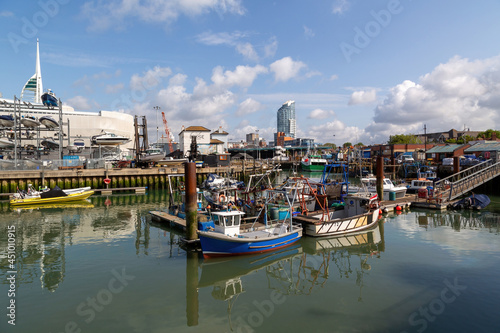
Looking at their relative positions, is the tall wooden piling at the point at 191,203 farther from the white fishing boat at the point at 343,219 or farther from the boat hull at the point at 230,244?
the white fishing boat at the point at 343,219

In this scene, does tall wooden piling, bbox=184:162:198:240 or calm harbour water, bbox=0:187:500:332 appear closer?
calm harbour water, bbox=0:187:500:332

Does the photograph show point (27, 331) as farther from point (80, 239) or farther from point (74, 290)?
point (80, 239)

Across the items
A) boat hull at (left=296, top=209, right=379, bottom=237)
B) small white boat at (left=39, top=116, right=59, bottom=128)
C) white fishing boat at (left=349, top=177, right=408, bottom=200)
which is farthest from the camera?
small white boat at (left=39, top=116, right=59, bottom=128)

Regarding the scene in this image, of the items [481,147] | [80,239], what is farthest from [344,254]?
[481,147]

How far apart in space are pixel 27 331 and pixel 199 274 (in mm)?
7244

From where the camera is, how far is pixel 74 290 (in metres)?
13.2

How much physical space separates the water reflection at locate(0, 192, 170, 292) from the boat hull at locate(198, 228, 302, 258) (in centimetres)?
460

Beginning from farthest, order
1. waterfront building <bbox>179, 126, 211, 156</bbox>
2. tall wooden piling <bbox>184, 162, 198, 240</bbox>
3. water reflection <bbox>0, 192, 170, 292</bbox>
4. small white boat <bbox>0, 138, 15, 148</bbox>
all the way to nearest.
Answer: waterfront building <bbox>179, 126, 211, 156</bbox> < small white boat <bbox>0, 138, 15, 148</bbox> < tall wooden piling <bbox>184, 162, 198, 240</bbox> < water reflection <bbox>0, 192, 170, 292</bbox>

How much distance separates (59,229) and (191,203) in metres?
13.5

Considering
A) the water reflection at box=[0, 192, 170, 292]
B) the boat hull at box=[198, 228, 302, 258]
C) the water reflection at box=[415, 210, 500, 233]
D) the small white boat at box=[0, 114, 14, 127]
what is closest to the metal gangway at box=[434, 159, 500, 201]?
the water reflection at box=[415, 210, 500, 233]

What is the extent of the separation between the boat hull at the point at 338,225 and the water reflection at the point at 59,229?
11.2 meters

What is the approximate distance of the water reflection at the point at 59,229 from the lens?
15.8 meters

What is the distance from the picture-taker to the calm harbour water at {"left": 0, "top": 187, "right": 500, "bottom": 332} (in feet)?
35.2

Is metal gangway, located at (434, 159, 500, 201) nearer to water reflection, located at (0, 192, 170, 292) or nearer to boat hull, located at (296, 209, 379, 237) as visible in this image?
boat hull, located at (296, 209, 379, 237)
